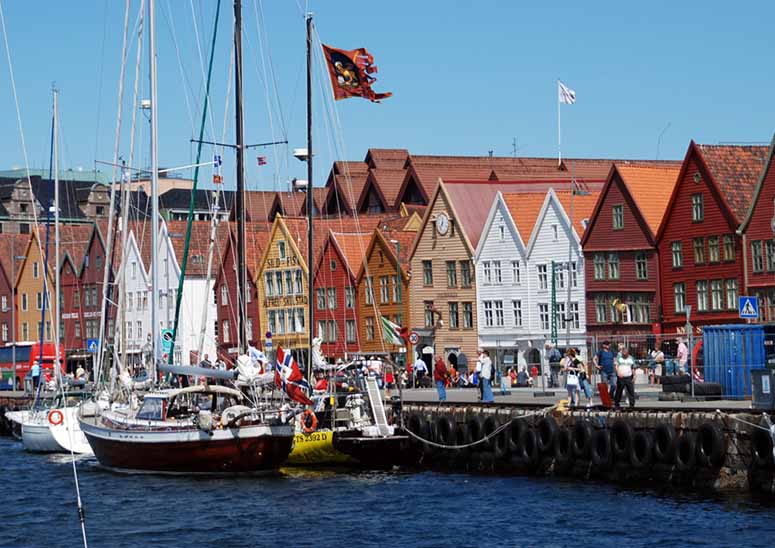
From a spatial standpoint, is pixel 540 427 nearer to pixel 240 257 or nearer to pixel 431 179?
pixel 240 257

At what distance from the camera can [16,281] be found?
125250 mm

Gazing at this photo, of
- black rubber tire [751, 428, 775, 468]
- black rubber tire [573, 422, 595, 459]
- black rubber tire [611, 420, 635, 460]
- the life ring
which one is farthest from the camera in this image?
the life ring

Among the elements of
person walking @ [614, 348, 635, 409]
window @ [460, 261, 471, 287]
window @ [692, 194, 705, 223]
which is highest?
window @ [692, 194, 705, 223]

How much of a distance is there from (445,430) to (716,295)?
3033cm

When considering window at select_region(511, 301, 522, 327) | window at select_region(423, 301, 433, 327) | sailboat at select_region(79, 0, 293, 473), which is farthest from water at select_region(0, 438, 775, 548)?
window at select_region(423, 301, 433, 327)

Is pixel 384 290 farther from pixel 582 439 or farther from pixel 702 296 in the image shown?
pixel 582 439

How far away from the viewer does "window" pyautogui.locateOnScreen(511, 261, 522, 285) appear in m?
84.7

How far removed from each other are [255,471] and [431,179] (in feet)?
216

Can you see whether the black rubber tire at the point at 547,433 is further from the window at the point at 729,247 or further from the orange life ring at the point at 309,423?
the window at the point at 729,247

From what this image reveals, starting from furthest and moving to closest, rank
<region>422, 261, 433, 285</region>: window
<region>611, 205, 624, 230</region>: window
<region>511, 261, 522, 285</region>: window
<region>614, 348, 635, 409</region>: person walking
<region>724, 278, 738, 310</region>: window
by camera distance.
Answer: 1. <region>422, 261, 433, 285</region>: window
2. <region>511, 261, 522, 285</region>: window
3. <region>611, 205, 624, 230</region>: window
4. <region>724, 278, 738, 310</region>: window
5. <region>614, 348, 635, 409</region>: person walking

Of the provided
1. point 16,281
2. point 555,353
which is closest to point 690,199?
point 555,353

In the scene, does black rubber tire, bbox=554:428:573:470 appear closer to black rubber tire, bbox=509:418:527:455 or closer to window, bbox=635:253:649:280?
black rubber tire, bbox=509:418:527:455

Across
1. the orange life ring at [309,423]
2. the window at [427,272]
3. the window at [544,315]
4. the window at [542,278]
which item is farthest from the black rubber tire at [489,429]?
the window at [427,272]

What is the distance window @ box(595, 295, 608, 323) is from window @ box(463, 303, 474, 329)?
1002 centimetres
